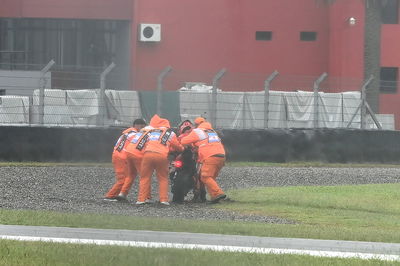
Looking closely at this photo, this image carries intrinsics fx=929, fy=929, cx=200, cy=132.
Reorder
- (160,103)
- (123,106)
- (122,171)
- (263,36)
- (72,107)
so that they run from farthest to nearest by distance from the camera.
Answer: (263,36) < (123,106) < (160,103) < (72,107) < (122,171)

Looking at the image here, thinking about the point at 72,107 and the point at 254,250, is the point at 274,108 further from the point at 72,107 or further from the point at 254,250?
the point at 254,250

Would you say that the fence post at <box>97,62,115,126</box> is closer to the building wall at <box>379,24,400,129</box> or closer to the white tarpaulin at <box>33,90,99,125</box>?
the white tarpaulin at <box>33,90,99,125</box>

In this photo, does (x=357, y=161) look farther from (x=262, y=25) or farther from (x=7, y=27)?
(x=7, y=27)

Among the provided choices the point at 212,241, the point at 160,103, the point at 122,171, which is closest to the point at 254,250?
the point at 212,241

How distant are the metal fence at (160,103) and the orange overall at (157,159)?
493 centimetres

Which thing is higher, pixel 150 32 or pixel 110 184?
pixel 150 32

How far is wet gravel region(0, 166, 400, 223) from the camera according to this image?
11164 mm

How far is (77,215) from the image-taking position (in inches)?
373

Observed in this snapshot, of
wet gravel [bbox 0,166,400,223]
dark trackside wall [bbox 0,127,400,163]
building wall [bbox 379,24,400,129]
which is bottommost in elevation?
wet gravel [bbox 0,166,400,223]

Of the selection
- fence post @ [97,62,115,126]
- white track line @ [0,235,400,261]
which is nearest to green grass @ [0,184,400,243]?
white track line @ [0,235,400,261]

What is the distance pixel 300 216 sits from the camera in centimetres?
1143

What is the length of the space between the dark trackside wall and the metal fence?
3.03 ft

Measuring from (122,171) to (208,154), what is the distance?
125cm

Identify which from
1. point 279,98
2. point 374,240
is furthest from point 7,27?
point 279,98
